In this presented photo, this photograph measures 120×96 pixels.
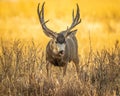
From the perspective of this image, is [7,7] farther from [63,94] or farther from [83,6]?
[63,94]

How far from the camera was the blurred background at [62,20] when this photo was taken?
22459 millimetres

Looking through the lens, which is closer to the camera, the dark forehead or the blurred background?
the dark forehead

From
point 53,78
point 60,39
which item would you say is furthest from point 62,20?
point 53,78

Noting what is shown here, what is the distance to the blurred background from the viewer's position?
22459 millimetres

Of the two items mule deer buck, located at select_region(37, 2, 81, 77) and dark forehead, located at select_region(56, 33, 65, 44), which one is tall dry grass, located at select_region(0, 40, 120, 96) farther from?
dark forehead, located at select_region(56, 33, 65, 44)

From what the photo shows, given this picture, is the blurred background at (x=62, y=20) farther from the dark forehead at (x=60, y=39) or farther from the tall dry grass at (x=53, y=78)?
the tall dry grass at (x=53, y=78)

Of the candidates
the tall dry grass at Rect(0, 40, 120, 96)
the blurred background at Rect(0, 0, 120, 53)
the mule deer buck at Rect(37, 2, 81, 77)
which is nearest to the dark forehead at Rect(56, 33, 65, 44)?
the mule deer buck at Rect(37, 2, 81, 77)

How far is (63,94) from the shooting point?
10562mm

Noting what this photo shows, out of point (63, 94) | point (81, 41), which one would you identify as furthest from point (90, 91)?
point (81, 41)

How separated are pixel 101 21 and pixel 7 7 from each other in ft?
16.1

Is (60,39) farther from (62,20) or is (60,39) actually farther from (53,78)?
(62,20)

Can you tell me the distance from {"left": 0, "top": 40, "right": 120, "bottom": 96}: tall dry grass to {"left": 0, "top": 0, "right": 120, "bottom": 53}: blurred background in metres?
8.46

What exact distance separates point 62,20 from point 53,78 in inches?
623

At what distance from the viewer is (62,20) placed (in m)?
26.8
